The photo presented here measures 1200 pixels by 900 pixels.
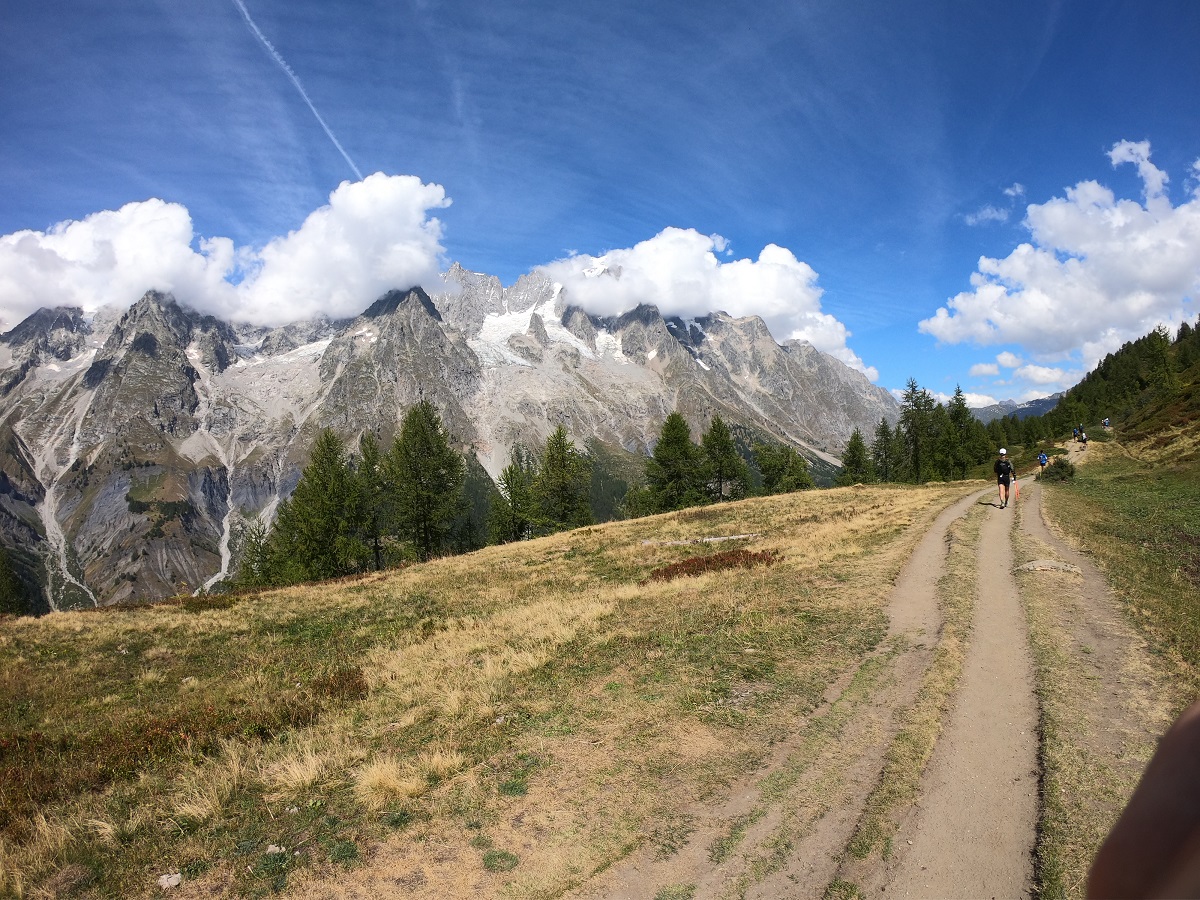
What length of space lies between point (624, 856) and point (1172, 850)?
20.1 ft

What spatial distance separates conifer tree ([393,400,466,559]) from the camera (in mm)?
48719

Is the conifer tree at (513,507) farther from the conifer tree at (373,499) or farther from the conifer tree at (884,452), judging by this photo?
the conifer tree at (884,452)

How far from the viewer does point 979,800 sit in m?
6.77

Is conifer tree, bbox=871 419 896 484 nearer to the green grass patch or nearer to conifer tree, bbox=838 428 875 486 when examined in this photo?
conifer tree, bbox=838 428 875 486

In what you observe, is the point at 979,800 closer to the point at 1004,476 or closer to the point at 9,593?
the point at 1004,476

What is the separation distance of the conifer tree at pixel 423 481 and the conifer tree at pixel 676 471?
28385 millimetres

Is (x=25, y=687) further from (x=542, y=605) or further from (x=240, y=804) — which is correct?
(x=542, y=605)

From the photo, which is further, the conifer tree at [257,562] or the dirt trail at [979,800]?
the conifer tree at [257,562]

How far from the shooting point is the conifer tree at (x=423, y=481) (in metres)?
48.7

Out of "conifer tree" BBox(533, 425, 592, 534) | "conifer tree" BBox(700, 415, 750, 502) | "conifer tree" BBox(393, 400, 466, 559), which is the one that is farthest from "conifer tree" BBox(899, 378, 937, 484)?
"conifer tree" BBox(393, 400, 466, 559)

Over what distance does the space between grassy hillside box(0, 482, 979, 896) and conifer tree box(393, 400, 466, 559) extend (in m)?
27.4

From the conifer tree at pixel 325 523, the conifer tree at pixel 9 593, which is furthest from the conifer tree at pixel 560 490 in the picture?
the conifer tree at pixel 9 593

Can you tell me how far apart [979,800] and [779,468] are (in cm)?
8983

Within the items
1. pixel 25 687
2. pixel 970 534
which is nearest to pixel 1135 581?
pixel 970 534
